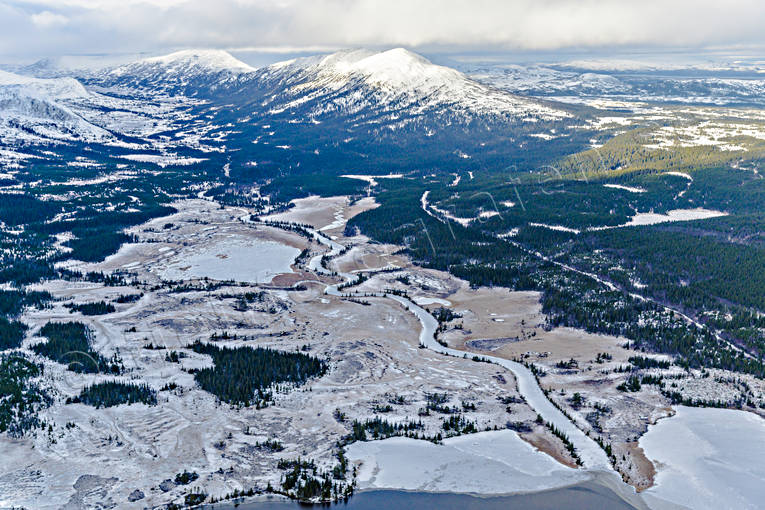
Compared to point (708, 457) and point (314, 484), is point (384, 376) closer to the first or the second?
point (314, 484)

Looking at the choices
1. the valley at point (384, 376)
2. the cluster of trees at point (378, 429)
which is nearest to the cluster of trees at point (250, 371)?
the valley at point (384, 376)

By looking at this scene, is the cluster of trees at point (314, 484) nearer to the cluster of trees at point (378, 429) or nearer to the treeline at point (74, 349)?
the cluster of trees at point (378, 429)

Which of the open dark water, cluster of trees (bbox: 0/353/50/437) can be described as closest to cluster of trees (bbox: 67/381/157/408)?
cluster of trees (bbox: 0/353/50/437)

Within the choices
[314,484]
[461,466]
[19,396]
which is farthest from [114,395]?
[461,466]

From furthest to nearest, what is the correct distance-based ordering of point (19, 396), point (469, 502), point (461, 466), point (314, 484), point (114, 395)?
point (114, 395), point (19, 396), point (461, 466), point (314, 484), point (469, 502)

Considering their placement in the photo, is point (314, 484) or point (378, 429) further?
point (378, 429)

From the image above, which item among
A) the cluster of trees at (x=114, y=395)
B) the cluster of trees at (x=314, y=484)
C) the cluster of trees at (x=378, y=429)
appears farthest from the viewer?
the cluster of trees at (x=114, y=395)

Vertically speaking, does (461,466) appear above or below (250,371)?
below

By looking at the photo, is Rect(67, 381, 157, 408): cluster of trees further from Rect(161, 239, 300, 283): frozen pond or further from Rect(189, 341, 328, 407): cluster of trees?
Rect(161, 239, 300, 283): frozen pond
